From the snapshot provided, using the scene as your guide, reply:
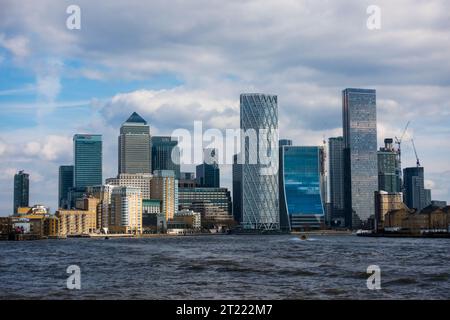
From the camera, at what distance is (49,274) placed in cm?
5706

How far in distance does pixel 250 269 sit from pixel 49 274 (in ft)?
53.8

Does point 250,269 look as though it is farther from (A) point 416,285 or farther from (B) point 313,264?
(A) point 416,285

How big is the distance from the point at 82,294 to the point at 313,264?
30125 mm
